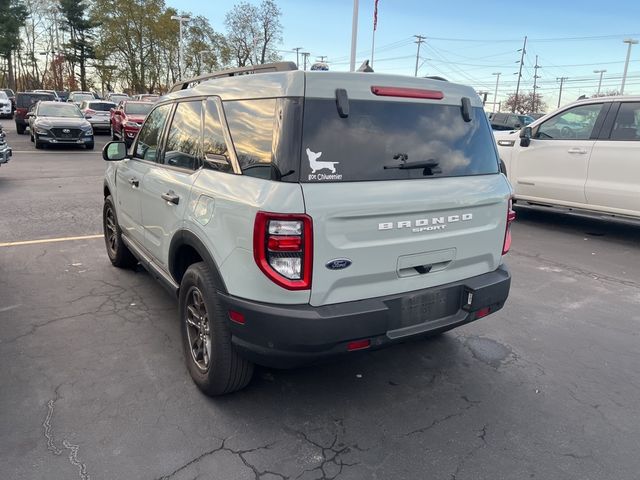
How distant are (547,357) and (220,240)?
2.68m

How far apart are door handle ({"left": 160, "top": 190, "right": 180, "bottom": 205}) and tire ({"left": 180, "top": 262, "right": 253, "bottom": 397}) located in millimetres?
524

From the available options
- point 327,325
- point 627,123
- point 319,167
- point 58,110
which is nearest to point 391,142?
point 319,167

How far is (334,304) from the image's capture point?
2.62 metres

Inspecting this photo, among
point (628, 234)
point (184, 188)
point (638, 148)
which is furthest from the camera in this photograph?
point (628, 234)

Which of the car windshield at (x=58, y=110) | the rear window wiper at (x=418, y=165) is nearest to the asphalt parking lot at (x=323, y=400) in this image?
the rear window wiper at (x=418, y=165)

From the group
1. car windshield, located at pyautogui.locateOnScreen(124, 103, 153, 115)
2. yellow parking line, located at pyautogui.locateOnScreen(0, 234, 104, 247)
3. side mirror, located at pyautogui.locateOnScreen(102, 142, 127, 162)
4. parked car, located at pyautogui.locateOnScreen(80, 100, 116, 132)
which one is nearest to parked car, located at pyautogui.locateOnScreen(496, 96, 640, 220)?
side mirror, located at pyautogui.locateOnScreen(102, 142, 127, 162)

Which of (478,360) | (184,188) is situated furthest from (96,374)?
(478,360)

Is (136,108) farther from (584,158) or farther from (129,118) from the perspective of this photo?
(584,158)

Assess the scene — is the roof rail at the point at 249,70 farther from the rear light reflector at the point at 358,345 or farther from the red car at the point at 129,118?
the red car at the point at 129,118

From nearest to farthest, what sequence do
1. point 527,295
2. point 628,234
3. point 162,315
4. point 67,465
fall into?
point 67,465, point 162,315, point 527,295, point 628,234

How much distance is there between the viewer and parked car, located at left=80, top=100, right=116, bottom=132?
25062 millimetres

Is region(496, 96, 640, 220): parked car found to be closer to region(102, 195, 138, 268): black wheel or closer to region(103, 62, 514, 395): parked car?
region(103, 62, 514, 395): parked car

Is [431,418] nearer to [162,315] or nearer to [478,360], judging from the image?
[478,360]

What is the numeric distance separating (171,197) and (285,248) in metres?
1.31
